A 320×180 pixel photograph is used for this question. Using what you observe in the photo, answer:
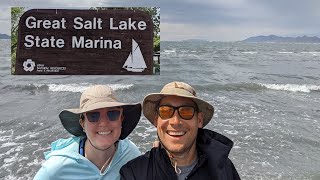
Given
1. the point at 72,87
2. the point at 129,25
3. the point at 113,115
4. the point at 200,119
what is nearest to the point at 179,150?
the point at 200,119

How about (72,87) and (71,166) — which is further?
(72,87)

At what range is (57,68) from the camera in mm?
2715

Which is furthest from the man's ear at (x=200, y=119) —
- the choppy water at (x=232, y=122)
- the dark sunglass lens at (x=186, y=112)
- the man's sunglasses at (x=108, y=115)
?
the choppy water at (x=232, y=122)

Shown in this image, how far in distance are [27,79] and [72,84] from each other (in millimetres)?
3717

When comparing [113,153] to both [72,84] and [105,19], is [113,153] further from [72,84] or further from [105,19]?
[72,84]

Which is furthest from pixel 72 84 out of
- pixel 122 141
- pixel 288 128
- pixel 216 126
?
pixel 122 141

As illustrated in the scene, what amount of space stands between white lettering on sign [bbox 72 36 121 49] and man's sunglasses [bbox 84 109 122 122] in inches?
18.6

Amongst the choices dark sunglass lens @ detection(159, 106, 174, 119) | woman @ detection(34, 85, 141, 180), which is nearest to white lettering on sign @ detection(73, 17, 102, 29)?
woman @ detection(34, 85, 141, 180)

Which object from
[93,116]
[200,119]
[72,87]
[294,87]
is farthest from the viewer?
[294,87]

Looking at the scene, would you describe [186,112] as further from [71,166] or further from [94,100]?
[71,166]

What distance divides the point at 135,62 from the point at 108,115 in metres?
0.44

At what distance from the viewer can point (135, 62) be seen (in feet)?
8.94

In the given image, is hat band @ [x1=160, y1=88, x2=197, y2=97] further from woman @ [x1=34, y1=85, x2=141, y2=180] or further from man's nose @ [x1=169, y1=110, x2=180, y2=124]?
woman @ [x1=34, y1=85, x2=141, y2=180]

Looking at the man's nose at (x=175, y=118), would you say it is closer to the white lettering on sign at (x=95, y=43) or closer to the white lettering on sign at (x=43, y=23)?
the white lettering on sign at (x=95, y=43)
